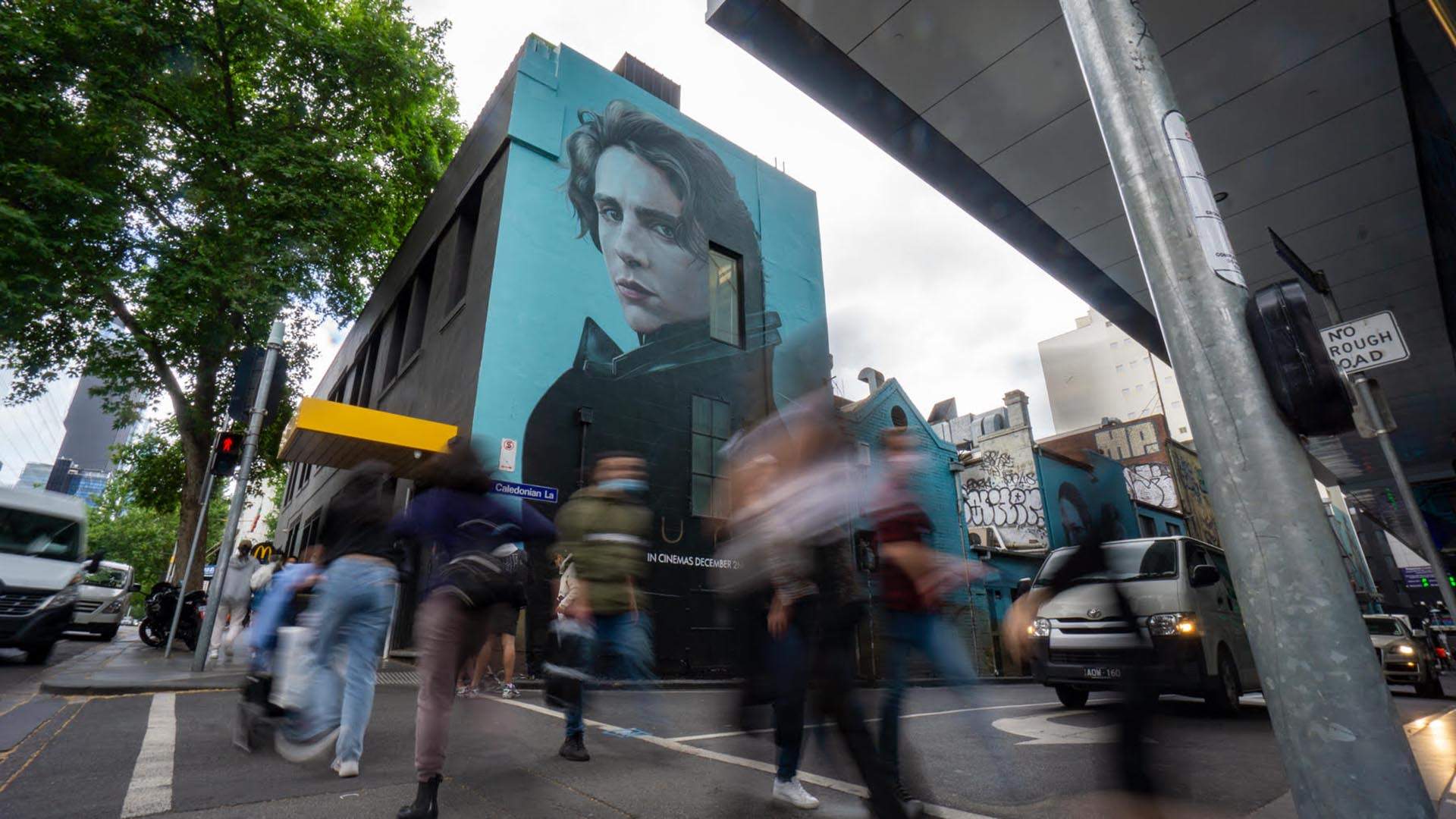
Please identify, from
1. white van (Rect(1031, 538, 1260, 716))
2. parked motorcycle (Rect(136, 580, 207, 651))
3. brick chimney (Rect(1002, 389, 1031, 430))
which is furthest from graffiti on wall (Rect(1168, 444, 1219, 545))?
parked motorcycle (Rect(136, 580, 207, 651))

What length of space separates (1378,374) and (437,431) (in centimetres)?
1624

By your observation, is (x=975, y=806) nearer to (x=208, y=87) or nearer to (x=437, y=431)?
(x=437, y=431)

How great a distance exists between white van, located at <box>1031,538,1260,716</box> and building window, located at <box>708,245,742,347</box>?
907 cm

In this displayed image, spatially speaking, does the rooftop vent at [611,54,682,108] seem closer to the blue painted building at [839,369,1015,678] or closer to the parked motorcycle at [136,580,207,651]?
the blue painted building at [839,369,1015,678]

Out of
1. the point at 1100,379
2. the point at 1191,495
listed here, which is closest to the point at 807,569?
the point at 1191,495

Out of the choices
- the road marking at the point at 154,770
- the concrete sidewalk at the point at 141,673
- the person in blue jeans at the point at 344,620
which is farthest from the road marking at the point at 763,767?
the concrete sidewalk at the point at 141,673

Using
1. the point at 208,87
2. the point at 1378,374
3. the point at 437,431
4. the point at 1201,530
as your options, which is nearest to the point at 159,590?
the point at 437,431

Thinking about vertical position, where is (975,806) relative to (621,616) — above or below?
below

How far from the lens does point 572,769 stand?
12.5 ft

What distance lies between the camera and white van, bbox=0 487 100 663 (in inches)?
313

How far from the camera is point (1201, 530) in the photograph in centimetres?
3175

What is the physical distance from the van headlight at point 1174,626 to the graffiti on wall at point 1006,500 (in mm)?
18222

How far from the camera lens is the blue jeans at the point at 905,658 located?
3.10 metres

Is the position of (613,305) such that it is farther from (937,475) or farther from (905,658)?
(937,475)
